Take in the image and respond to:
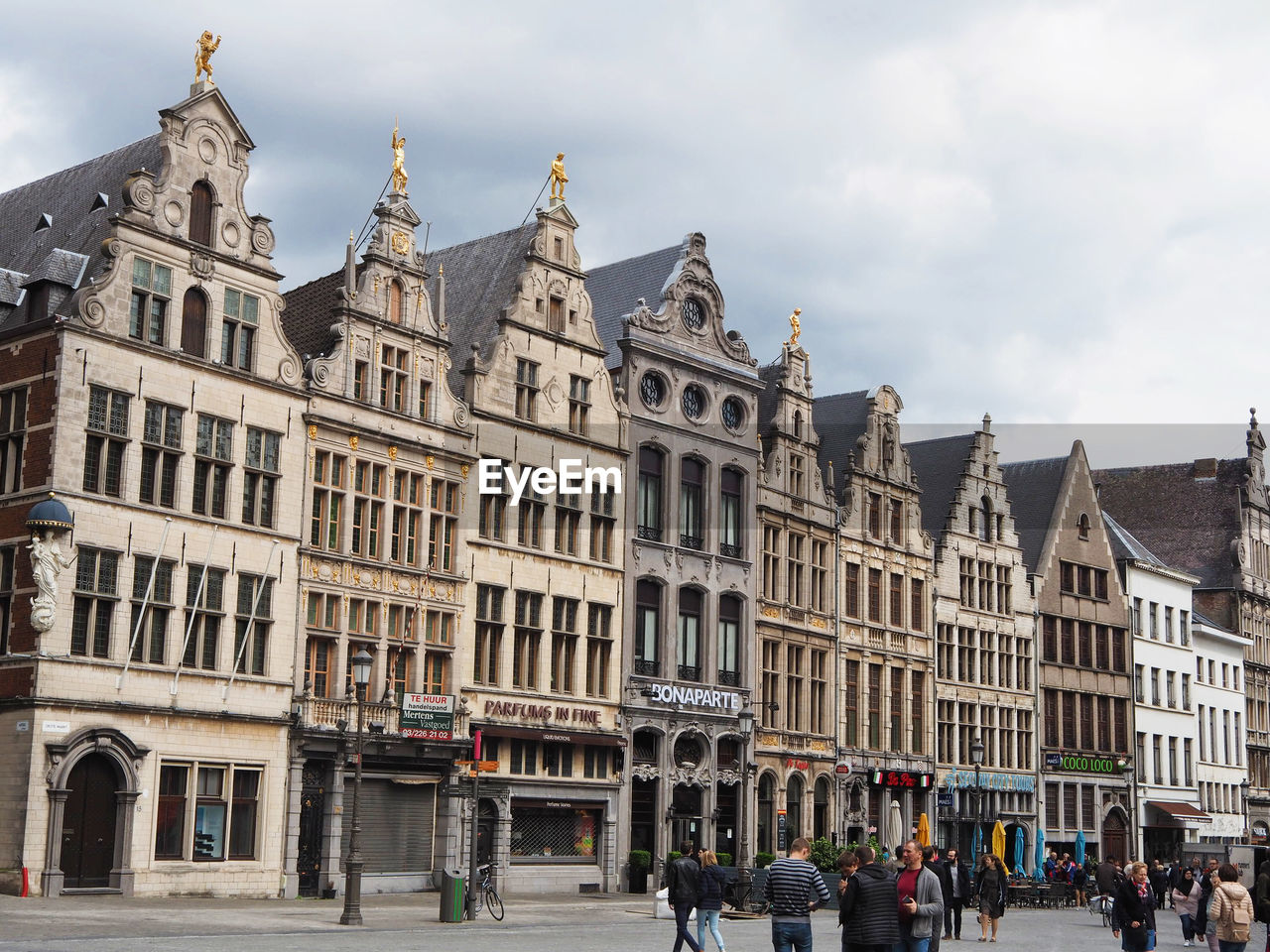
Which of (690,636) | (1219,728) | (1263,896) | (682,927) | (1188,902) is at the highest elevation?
(690,636)

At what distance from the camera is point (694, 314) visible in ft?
171

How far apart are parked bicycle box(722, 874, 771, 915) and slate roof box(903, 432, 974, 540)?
25574mm

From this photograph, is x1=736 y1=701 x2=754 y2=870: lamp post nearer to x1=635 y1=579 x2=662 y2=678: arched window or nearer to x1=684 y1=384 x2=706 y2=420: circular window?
x1=635 y1=579 x2=662 y2=678: arched window

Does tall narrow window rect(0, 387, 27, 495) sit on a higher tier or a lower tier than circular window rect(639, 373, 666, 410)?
lower

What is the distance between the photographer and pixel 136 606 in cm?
3591

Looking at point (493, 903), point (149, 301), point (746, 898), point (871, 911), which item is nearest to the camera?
point (871, 911)

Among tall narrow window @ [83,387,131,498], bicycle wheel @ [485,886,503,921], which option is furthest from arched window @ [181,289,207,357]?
bicycle wheel @ [485,886,503,921]

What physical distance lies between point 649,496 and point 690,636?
437 cm

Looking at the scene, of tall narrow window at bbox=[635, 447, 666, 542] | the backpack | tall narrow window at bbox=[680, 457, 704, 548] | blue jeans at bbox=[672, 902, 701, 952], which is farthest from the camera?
tall narrow window at bbox=[680, 457, 704, 548]

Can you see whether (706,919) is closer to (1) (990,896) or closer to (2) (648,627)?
(1) (990,896)

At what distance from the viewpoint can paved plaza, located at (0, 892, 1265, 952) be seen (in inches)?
966

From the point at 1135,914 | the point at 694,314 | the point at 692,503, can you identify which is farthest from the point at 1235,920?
the point at 694,314

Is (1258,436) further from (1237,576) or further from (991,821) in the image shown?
(991,821)

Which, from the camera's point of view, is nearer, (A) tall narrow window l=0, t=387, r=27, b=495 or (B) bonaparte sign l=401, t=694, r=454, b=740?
(A) tall narrow window l=0, t=387, r=27, b=495
